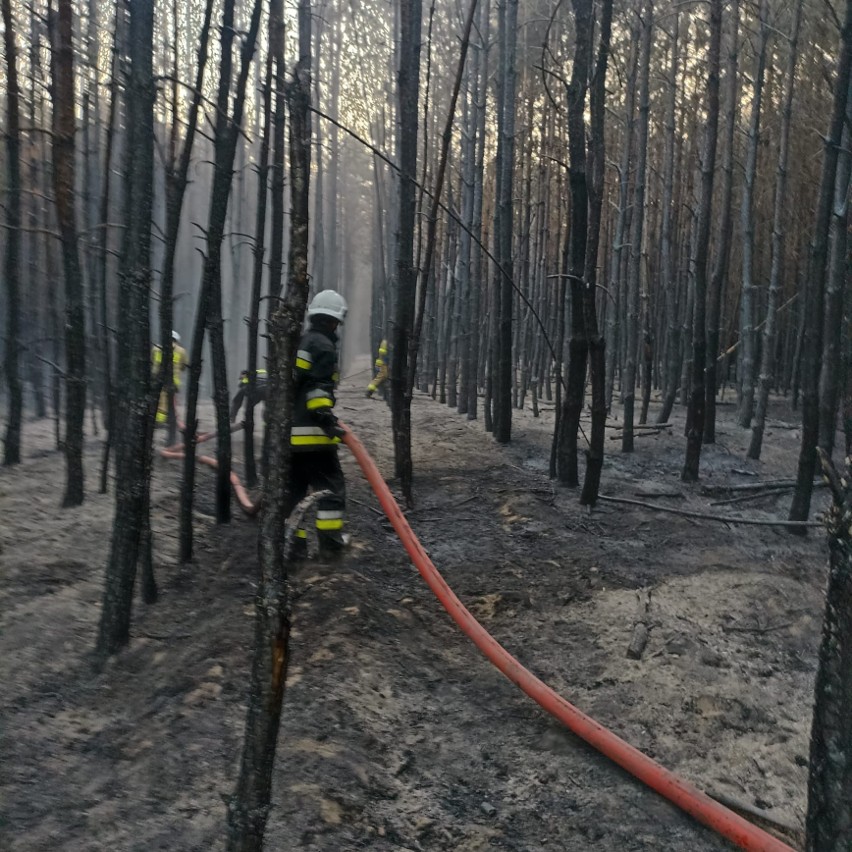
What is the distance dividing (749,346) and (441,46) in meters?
8.09

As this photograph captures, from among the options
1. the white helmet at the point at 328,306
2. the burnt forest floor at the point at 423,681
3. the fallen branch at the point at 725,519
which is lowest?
the burnt forest floor at the point at 423,681

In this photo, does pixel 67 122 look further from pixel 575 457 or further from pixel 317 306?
pixel 575 457

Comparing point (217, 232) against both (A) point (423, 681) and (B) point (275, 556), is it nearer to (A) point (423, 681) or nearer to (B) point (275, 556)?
(A) point (423, 681)

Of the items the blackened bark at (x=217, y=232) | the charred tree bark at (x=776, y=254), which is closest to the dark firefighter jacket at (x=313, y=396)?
the blackened bark at (x=217, y=232)

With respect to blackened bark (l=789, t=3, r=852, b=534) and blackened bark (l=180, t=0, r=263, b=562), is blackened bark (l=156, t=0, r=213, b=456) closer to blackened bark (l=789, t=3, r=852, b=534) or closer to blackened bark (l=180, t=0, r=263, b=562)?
blackened bark (l=180, t=0, r=263, b=562)

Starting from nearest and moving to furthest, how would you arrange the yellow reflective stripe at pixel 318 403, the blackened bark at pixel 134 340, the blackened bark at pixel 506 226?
the blackened bark at pixel 134 340 → the yellow reflective stripe at pixel 318 403 → the blackened bark at pixel 506 226

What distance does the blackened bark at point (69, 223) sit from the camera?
579 cm

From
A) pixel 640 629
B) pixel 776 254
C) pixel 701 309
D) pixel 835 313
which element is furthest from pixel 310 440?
pixel 776 254

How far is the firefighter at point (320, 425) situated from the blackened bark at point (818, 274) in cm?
304

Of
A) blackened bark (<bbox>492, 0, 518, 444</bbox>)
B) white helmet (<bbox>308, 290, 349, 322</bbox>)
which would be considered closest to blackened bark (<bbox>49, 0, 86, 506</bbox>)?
white helmet (<bbox>308, 290, 349, 322</bbox>)

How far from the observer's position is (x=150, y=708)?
11.4 feet

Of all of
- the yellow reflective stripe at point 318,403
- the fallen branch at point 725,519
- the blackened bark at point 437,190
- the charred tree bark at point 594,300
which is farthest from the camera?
the charred tree bark at point 594,300

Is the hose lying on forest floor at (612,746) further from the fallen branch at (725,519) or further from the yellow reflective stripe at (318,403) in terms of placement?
the fallen branch at (725,519)

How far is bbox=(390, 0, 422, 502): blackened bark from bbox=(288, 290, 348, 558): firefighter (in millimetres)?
974
